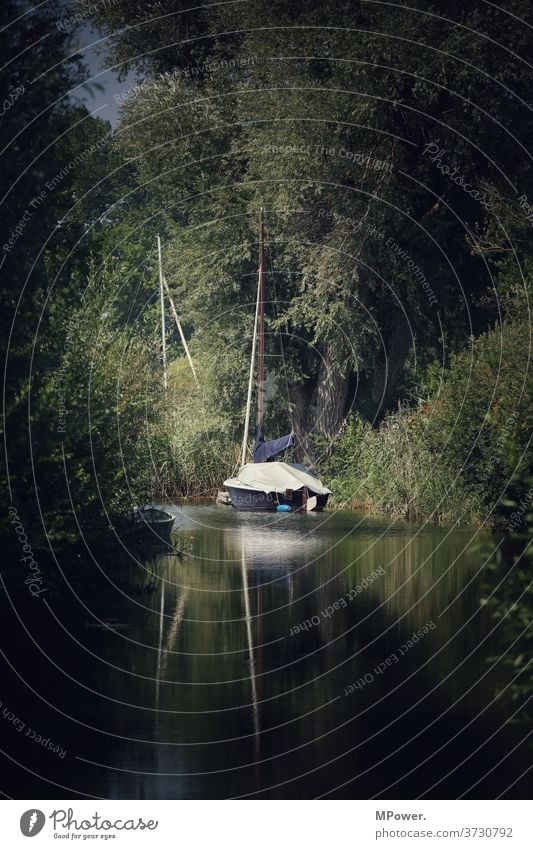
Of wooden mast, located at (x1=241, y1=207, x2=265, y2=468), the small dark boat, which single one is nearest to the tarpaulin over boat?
wooden mast, located at (x1=241, y1=207, x2=265, y2=468)

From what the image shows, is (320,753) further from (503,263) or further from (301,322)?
(301,322)

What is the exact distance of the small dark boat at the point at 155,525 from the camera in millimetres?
29297

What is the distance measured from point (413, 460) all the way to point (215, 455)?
11.6 m

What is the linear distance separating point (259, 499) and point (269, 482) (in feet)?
2.19

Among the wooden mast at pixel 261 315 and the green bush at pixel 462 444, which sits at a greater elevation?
the wooden mast at pixel 261 315

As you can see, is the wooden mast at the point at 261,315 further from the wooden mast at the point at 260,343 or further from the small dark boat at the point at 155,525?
the small dark boat at the point at 155,525

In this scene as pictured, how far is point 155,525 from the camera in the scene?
32.9 meters

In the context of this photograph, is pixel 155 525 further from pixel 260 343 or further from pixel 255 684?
pixel 260 343

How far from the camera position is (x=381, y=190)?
45.8 metres

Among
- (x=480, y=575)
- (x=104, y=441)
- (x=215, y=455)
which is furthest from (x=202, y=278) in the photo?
(x=104, y=441)
